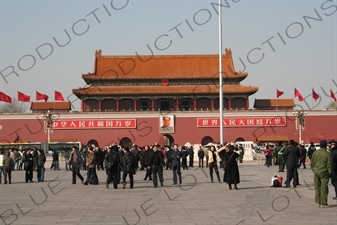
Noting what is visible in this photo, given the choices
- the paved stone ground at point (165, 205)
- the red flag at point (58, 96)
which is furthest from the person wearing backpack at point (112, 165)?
the red flag at point (58, 96)

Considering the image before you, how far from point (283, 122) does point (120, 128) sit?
13.5 meters

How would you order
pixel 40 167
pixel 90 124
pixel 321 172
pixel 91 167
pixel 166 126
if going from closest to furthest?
pixel 321 172 → pixel 91 167 → pixel 40 167 → pixel 90 124 → pixel 166 126

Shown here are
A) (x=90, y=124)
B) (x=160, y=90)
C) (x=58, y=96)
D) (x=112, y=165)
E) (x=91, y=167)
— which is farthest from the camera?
(x=160, y=90)

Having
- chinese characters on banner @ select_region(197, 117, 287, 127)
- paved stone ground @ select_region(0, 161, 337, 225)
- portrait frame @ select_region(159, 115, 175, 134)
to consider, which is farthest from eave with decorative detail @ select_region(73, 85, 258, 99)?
paved stone ground @ select_region(0, 161, 337, 225)

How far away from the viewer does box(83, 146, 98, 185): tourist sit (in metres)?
19.0

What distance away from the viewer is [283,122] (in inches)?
2242

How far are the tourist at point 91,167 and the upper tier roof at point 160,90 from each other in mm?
38758

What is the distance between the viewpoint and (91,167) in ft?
63.2

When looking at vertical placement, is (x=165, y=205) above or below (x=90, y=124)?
below

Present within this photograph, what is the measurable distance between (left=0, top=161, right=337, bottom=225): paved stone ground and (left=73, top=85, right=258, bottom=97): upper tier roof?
39.6 meters

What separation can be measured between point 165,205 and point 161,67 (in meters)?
48.4

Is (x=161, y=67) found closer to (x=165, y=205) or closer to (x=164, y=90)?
(x=164, y=90)

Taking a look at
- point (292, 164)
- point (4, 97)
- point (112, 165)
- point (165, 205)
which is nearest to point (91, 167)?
point (112, 165)

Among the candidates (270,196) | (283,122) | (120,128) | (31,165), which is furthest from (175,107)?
(270,196)
